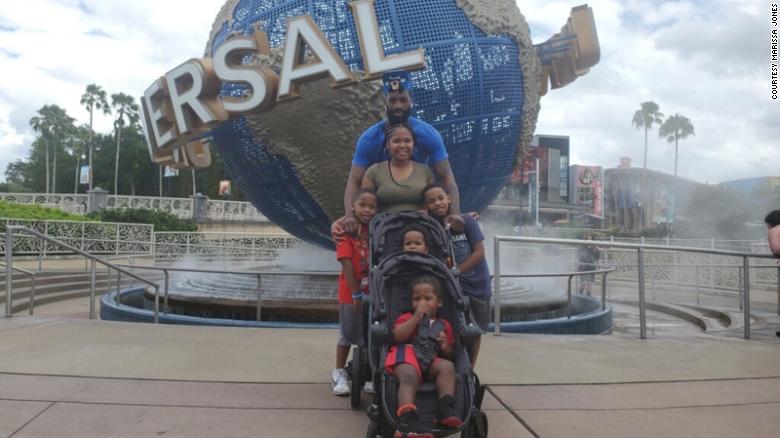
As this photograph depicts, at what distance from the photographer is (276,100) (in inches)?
236

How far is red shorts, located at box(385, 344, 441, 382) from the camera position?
2.11 metres

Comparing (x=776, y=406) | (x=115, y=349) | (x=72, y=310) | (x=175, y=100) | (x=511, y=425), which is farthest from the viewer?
(x=72, y=310)

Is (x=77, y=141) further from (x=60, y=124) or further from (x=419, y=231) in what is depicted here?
(x=419, y=231)

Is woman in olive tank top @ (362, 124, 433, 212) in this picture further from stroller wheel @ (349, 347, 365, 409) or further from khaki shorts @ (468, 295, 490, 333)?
stroller wheel @ (349, 347, 365, 409)

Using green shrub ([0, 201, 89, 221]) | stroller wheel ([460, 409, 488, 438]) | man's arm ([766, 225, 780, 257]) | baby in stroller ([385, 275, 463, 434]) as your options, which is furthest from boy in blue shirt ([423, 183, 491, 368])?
green shrub ([0, 201, 89, 221])

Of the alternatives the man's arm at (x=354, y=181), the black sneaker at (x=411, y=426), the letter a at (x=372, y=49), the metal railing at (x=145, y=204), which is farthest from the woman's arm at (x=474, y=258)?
the metal railing at (x=145, y=204)

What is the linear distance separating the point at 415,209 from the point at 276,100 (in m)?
3.70

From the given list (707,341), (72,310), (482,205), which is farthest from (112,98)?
(707,341)

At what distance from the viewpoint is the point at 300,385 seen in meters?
3.04

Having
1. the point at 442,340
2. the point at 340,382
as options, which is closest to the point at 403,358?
the point at 442,340

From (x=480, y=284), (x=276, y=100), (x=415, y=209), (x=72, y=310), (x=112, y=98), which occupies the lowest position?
(x=72, y=310)

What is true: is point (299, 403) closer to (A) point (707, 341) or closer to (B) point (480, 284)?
(B) point (480, 284)

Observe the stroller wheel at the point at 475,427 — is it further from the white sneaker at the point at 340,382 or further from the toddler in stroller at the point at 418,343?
the white sneaker at the point at 340,382

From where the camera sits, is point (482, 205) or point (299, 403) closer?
point (299, 403)
